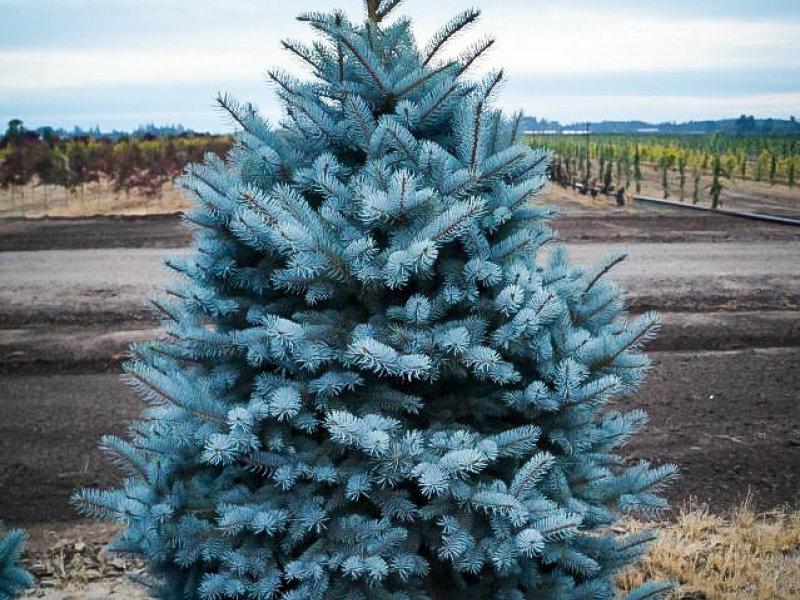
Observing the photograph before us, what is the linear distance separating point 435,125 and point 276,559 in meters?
1.47

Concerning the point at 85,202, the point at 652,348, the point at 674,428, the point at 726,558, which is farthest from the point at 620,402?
the point at 85,202

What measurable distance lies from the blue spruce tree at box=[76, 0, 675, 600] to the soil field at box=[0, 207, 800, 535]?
3211mm

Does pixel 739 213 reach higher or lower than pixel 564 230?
higher

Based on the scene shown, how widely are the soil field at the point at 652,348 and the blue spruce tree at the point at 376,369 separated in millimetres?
3211

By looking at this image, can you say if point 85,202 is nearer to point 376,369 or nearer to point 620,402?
point 620,402

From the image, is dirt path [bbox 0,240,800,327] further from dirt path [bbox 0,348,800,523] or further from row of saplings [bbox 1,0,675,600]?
row of saplings [bbox 1,0,675,600]

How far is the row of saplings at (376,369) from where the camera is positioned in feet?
7.67

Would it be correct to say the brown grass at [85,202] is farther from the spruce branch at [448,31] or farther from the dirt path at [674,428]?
the spruce branch at [448,31]

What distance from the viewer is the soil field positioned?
592cm

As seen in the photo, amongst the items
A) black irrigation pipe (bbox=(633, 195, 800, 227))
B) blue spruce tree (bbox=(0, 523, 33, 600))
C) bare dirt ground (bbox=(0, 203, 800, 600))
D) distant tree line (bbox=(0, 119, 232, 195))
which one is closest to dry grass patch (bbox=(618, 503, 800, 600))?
bare dirt ground (bbox=(0, 203, 800, 600))

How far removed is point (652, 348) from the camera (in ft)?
28.8

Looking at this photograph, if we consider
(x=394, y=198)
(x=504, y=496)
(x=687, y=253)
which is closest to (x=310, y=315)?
(x=394, y=198)

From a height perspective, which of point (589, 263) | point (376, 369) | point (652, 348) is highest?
point (376, 369)

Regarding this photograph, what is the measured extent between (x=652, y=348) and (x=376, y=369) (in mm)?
7078
